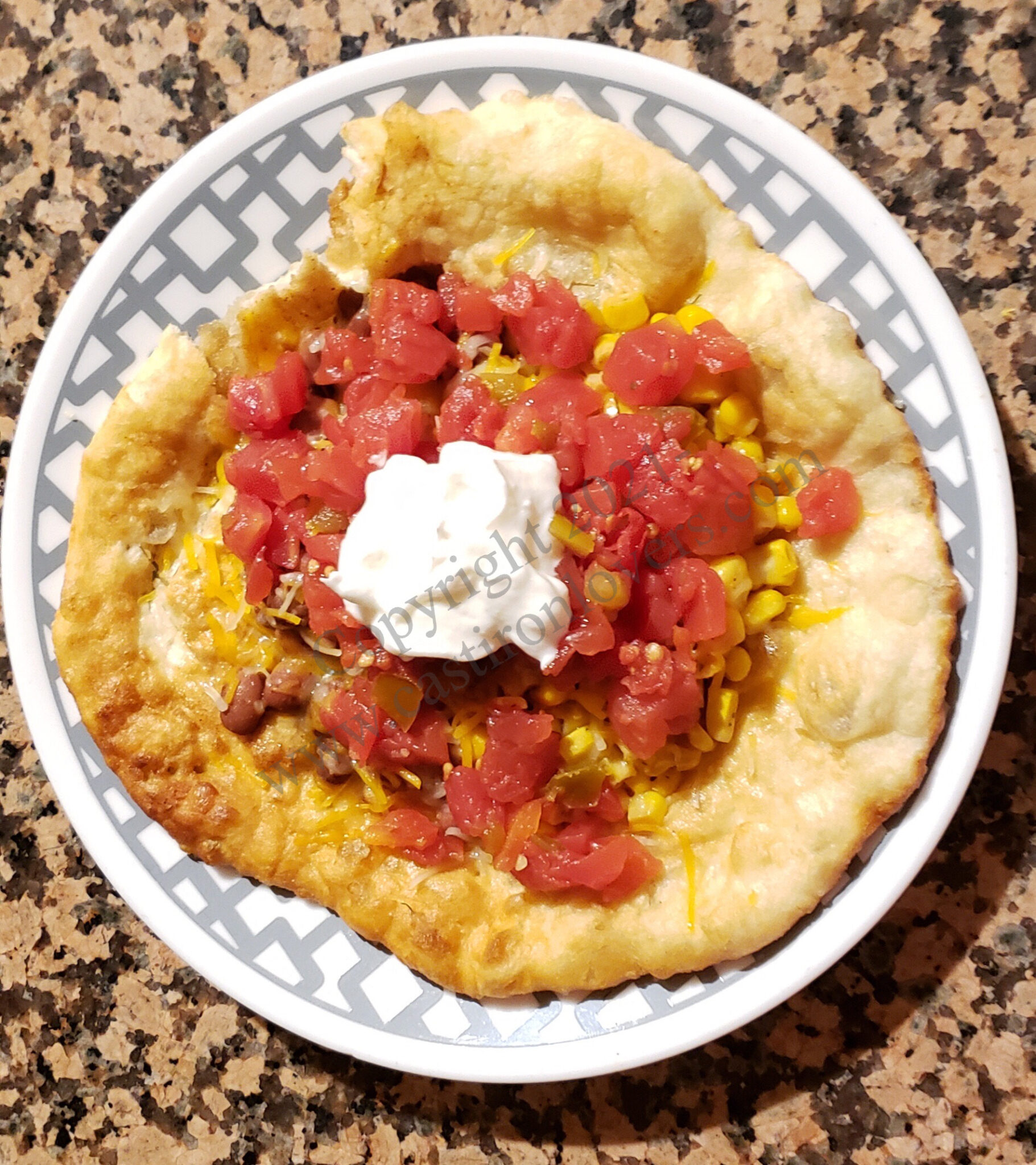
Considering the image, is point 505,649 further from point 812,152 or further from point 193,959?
point 812,152

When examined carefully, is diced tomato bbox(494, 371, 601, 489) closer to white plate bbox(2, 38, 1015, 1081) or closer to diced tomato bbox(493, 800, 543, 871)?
white plate bbox(2, 38, 1015, 1081)

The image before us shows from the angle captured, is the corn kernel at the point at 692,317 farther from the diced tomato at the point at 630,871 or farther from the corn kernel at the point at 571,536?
the diced tomato at the point at 630,871

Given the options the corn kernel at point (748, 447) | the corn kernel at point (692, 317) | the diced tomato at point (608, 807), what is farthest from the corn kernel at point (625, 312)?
the diced tomato at point (608, 807)

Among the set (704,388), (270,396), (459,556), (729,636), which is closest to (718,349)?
(704,388)

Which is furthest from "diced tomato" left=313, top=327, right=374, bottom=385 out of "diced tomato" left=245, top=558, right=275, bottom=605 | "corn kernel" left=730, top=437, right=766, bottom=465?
"corn kernel" left=730, top=437, right=766, bottom=465

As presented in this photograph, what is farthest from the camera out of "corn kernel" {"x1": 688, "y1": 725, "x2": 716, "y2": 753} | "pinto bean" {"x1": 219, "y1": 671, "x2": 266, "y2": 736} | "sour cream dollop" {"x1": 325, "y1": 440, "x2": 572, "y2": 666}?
"pinto bean" {"x1": 219, "y1": 671, "x2": 266, "y2": 736}

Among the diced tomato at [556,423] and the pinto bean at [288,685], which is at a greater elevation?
the diced tomato at [556,423]
